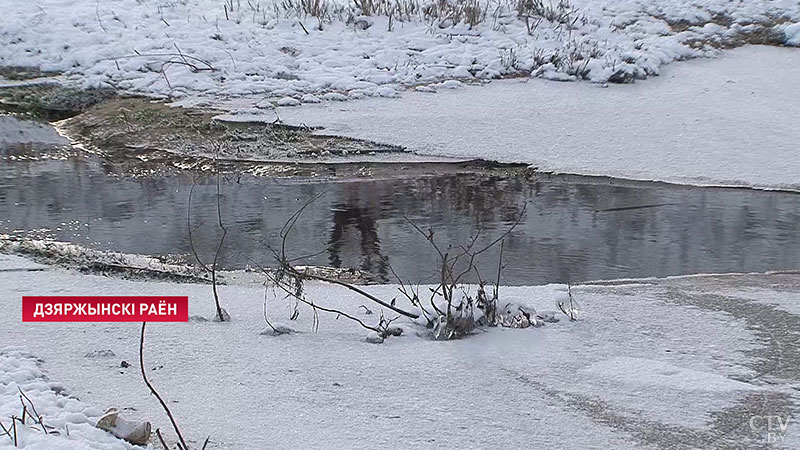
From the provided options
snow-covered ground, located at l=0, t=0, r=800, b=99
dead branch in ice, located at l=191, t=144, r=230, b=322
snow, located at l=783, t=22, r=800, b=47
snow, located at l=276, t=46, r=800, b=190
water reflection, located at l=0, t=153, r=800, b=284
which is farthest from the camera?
snow, located at l=783, t=22, r=800, b=47

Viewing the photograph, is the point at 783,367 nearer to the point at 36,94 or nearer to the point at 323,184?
the point at 323,184

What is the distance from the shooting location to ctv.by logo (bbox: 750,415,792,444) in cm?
317

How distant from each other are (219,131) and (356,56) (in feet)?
8.77

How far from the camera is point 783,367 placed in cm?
373

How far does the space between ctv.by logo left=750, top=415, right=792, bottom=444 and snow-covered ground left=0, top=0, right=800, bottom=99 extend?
23.1 ft

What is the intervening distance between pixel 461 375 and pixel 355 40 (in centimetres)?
831

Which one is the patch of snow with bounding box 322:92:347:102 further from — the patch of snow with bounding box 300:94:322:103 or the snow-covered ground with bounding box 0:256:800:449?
the snow-covered ground with bounding box 0:256:800:449

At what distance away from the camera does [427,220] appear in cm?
656

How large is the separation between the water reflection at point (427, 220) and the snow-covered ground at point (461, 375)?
1037 mm

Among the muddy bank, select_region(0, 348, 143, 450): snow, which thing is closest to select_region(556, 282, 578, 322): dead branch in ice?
select_region(0, 348, 143, 450): snow

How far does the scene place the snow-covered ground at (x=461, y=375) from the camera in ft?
10.5

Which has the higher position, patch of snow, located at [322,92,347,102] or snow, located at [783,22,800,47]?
snow, located at [783,22,800,47]

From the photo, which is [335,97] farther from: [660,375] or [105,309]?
[660,375]

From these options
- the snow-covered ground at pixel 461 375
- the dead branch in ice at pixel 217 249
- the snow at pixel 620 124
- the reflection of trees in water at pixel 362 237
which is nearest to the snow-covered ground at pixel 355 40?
the snow at pixel 620 124
